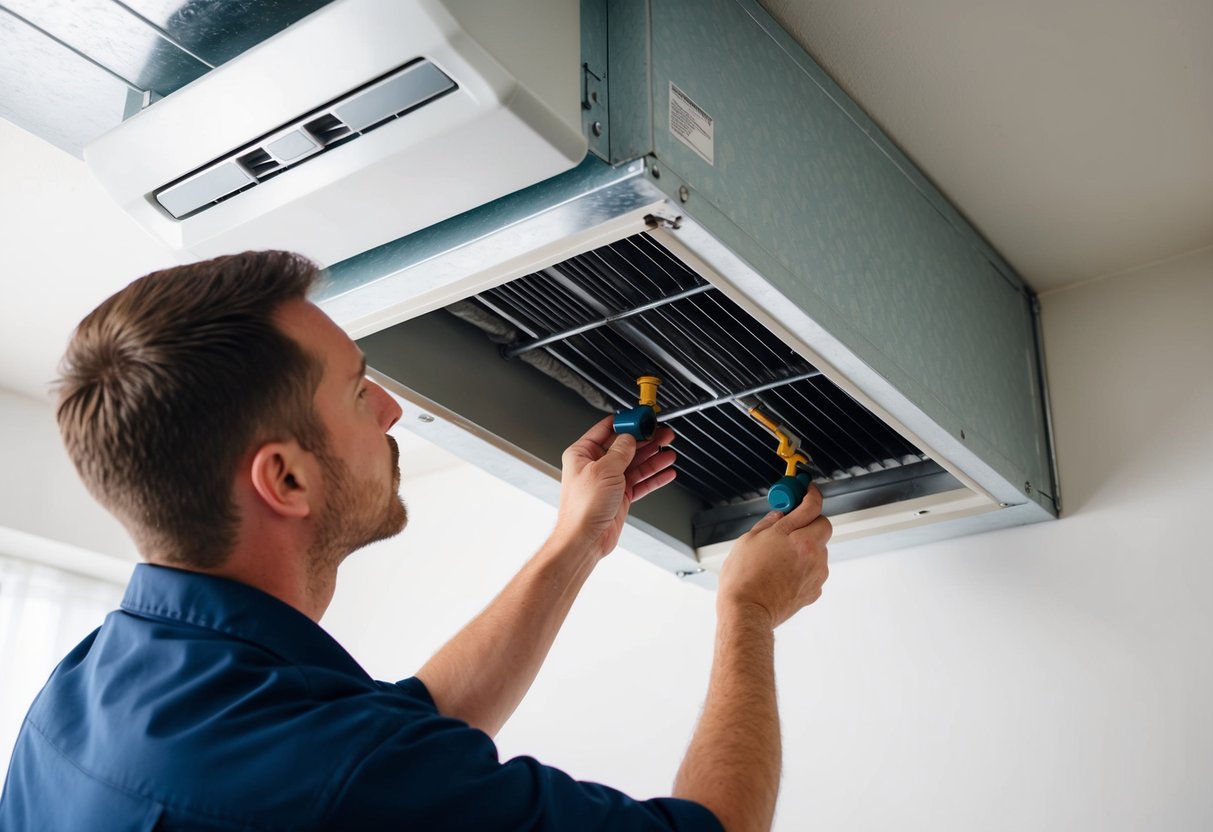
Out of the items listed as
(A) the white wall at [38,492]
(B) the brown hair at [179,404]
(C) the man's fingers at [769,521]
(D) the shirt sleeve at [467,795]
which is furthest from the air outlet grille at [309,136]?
(A) the white wall at [38,492]

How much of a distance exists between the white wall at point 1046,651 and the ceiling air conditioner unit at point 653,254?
3.1 inches

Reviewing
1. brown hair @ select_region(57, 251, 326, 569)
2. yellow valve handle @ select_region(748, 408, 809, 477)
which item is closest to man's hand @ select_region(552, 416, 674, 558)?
yellow valve handle @ select_region(748, 408, 809, 477)

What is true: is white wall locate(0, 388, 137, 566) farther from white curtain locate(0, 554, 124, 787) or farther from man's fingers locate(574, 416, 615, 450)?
man's fingers locate(574, 416, 615, 450)

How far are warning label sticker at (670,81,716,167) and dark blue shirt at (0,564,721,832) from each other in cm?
55

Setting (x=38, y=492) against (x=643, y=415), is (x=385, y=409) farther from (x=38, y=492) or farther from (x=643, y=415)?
(x=38, y=492)

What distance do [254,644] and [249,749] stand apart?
0.11 meters

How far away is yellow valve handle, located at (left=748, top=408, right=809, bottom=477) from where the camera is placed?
1478mm

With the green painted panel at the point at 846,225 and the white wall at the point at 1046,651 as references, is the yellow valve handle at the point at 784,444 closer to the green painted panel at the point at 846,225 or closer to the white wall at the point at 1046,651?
the green painted panel at the point at 846,225

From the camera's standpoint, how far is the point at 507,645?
1264 millimetres

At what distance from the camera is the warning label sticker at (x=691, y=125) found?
3.58ft

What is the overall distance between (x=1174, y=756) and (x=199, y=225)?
1.34m

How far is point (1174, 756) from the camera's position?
153 centimetres

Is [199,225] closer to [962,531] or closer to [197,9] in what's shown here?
[197,9]

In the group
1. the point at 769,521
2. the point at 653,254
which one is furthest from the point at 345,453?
the point at 769,521
